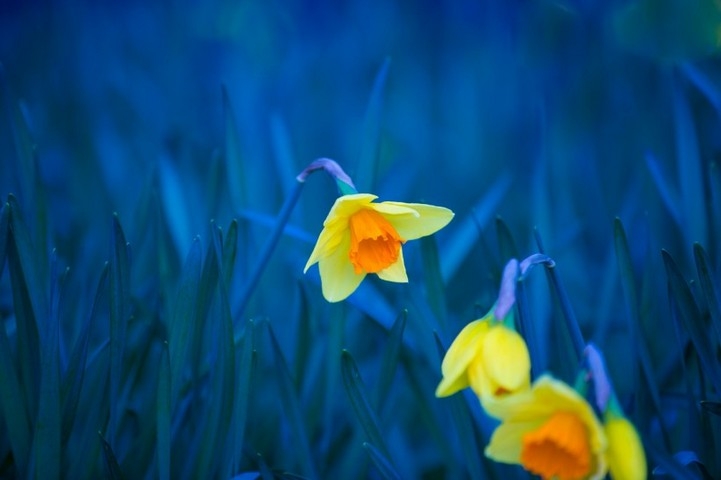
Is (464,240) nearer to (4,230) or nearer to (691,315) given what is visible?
(691,315)

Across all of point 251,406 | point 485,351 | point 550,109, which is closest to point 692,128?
point 550,109

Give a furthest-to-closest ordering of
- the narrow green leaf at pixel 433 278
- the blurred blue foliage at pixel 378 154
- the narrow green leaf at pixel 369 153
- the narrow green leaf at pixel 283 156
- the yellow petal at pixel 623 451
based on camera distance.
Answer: the narrow green leaf at pixel 283 156 < the narrow green leaf at pixel 369 153 < the blurred blue foliage at pixel 378 154 < the narrow green leaf at pixel 433 278 < the yellow petal at pixel 623 451

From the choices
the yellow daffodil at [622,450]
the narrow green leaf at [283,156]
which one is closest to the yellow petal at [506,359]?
the yellow daffodil at [622,450]

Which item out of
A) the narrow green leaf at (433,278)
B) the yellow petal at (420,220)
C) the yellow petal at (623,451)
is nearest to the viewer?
the yellow petal at (623,451)

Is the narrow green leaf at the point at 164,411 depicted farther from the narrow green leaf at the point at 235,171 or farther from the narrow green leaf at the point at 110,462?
the narrow green leaf at the point at 235,171

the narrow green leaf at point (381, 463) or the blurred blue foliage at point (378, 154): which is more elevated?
the blurred blue foliage at point (378, 154)

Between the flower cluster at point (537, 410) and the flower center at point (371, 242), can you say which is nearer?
the flower cluster at point (537, 410)

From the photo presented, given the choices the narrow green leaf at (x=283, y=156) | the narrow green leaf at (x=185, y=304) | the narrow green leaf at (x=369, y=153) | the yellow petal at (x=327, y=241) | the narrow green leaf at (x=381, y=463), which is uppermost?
the narrow green leaf at (x=283, y=156)

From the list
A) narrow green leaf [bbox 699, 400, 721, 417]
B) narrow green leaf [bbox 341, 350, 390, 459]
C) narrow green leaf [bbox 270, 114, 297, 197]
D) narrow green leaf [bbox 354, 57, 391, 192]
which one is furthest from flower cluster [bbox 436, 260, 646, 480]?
narrow green leaf [bbox 270, 114, 297, 197]
